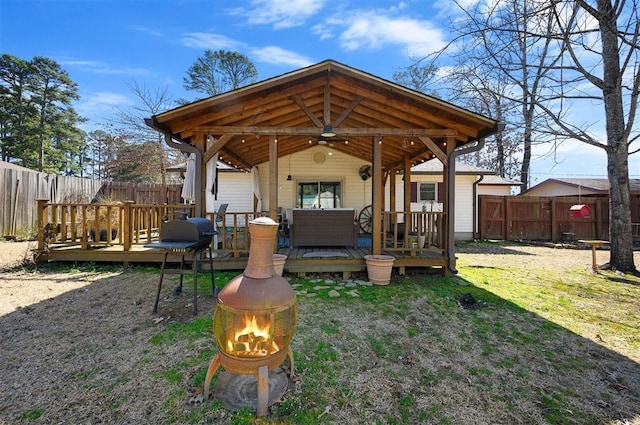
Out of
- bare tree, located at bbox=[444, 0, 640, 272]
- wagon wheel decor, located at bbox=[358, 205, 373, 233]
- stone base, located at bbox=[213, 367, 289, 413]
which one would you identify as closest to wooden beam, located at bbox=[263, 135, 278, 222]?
stone base, located at bbox=[213, 367, 289, 413]

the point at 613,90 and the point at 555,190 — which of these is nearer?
the point at 613,90

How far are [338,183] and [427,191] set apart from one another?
146 inches

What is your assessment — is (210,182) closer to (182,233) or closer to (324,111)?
(182,233)

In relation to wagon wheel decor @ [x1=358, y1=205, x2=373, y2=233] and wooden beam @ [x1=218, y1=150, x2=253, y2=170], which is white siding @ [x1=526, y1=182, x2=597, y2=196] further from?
wooden beam @ [x1=218, y1=150, x2=253, y2=170]

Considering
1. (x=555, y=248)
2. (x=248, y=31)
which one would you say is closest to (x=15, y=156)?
(x=248, y=31)

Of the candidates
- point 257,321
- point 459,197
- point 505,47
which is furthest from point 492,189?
point 257,321

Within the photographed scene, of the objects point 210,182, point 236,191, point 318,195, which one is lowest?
point 210,182

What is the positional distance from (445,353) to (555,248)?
33.3ft

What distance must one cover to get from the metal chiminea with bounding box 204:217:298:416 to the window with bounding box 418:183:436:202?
33.9ft

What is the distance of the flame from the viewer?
77.5 inches

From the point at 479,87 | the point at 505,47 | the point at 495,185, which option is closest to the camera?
the point at 505,47

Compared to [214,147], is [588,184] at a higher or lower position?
higher

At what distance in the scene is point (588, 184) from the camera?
14.4m

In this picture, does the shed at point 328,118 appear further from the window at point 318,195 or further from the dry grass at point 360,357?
the window at point 318,195
